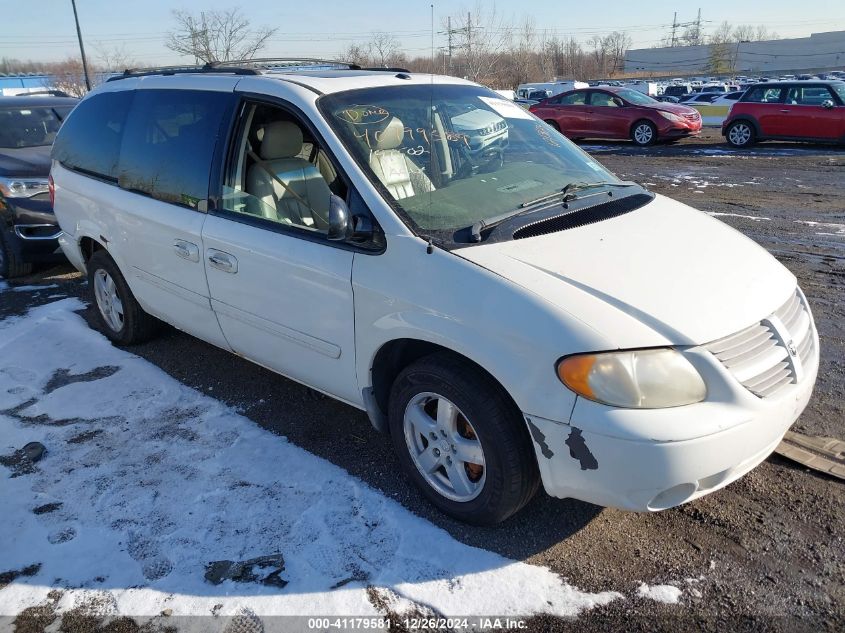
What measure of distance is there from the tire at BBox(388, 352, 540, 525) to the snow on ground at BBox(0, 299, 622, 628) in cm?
19

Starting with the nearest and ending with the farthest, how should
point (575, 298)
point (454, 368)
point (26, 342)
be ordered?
point (575, 298), point (454, 368), point (26, 342)

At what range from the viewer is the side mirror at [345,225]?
2.96m

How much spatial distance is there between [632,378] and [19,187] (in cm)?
677

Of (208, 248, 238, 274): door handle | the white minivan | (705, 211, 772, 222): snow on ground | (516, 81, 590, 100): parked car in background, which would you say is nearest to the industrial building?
(516, 81, 590, 100): parked car in background

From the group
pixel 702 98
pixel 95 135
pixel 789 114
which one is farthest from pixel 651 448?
pixel 702 98

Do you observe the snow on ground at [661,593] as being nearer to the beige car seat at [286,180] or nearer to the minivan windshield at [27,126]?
the beige car seat at [286,180]

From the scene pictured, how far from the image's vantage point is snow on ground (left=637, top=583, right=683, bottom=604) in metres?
2.54

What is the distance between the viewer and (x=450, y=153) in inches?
139

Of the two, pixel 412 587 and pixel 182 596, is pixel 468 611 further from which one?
pixel 182 596

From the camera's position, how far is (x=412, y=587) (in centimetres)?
264

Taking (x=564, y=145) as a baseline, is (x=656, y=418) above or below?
below

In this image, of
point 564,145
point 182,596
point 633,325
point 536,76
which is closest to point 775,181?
point 564,145

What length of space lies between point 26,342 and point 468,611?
435 cm

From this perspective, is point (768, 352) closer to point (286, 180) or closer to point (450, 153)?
point (450, 153)
